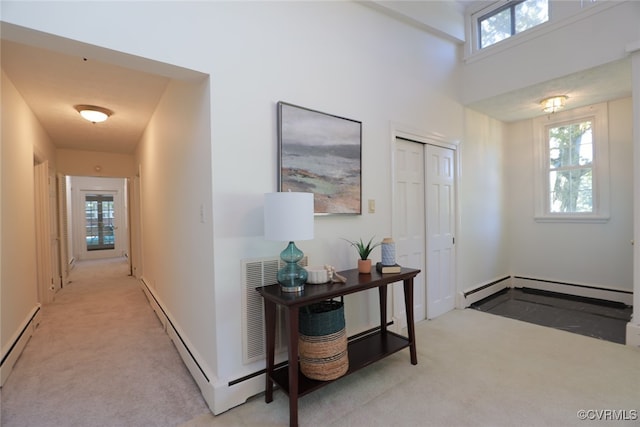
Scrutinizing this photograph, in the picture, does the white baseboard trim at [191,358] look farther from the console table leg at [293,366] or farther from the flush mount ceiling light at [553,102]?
the flush mount ceiling light at [553,102]

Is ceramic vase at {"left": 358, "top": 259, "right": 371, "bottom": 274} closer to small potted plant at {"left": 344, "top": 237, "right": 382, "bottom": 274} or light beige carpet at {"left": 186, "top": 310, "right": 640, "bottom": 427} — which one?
small potted plant at {"left": 344, "top": 237, "right": 382, "bottom": 274}

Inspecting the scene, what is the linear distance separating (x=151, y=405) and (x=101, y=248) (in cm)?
852

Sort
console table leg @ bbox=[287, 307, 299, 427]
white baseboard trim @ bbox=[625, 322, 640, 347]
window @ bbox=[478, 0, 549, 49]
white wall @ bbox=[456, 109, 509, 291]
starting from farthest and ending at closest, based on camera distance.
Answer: white wall @ bbox=[456, 109, 509, 291]
window @ bbox=[478, 0, 549, 49]
white baseboard trim @ bbox=[625, 322, 640, 347]
console table leg @ bbox=[287, 307, 299, 427]

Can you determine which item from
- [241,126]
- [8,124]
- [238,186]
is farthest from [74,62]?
[238,186]

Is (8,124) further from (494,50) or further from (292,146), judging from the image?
(494,50)

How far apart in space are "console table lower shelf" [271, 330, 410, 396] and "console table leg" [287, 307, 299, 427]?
0.07 m

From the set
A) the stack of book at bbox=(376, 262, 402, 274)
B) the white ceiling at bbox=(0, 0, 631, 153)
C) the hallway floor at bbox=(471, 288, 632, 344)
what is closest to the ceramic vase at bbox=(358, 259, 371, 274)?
the stack of book at bbox=(376, 262, 402, 274)

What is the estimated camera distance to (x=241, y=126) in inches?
79.9

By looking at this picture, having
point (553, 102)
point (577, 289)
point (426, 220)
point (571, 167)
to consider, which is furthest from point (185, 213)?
point (577, 289)

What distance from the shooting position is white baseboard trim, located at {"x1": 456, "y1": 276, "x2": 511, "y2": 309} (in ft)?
12.2

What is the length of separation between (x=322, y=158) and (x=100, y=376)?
2396 millimetres

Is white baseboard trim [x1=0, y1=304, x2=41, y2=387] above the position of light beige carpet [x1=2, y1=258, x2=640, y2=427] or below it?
above

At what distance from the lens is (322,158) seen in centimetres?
238

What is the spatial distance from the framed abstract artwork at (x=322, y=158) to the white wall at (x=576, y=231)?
10.9ft
